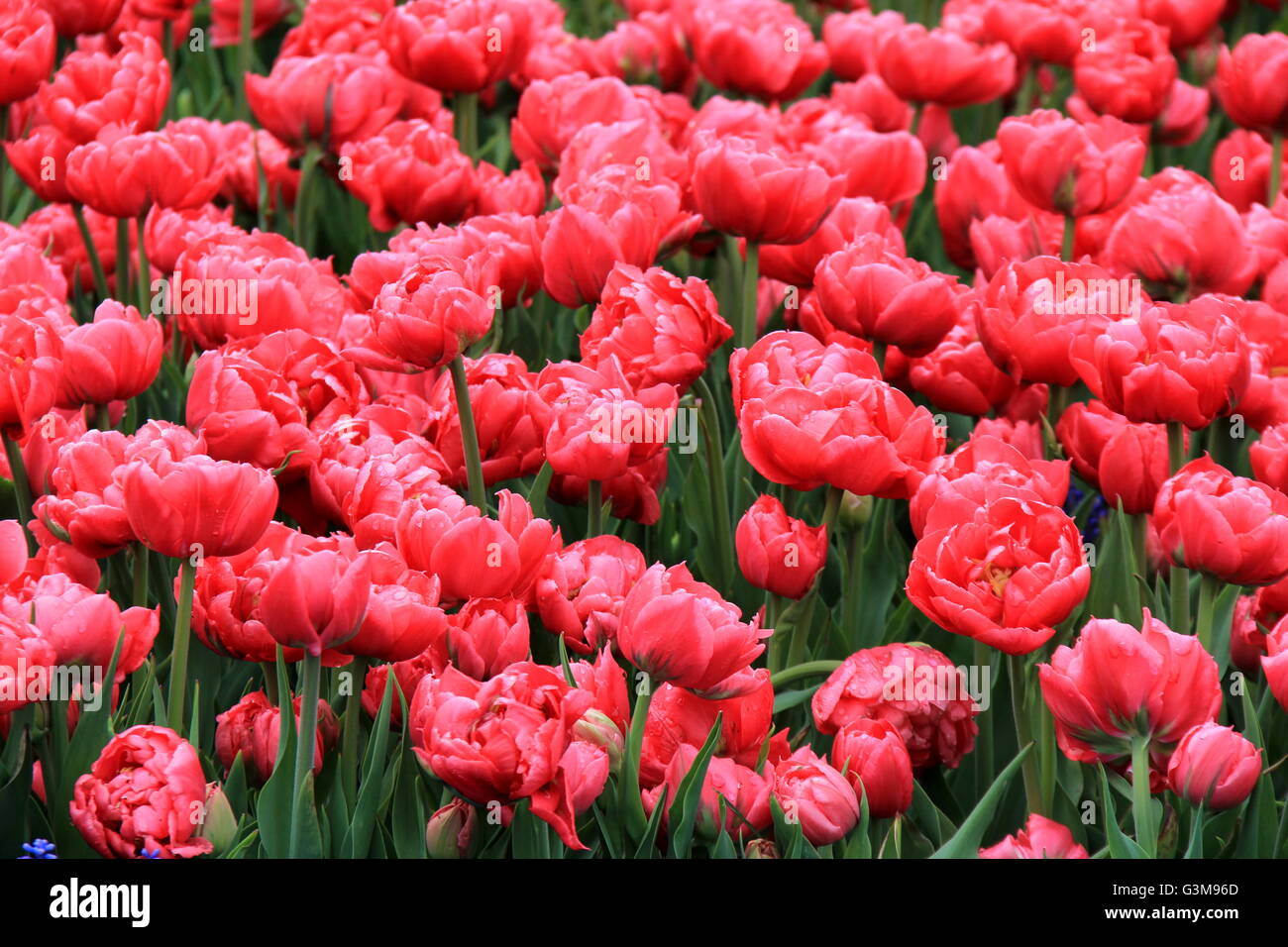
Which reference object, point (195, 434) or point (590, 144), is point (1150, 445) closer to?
point (590, 144)

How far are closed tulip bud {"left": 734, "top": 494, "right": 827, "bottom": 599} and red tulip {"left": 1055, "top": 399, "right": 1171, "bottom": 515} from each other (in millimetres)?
346

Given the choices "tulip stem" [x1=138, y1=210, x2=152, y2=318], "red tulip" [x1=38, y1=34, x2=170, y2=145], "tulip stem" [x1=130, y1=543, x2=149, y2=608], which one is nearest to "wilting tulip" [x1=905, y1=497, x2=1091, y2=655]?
"tulip stem" [x1=130, y1=543, x2=149, y2=608]

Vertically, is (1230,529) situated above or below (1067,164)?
below

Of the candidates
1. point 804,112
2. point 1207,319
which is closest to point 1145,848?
point 1207,319

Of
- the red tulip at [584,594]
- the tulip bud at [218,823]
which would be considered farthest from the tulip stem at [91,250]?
the tulip bud at [218,823]

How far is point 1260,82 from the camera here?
103 inches

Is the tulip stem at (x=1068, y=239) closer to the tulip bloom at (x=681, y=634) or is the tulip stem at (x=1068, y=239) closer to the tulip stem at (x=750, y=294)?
the tulip stem at (x=750, y=294)

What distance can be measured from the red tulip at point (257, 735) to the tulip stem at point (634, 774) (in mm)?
294

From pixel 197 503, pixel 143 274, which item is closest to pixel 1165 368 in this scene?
pixel 197 503

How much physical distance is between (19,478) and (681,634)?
0.86 m

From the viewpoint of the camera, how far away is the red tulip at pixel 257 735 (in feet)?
4.88

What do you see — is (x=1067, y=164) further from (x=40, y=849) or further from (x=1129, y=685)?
(x=40, y=849)
